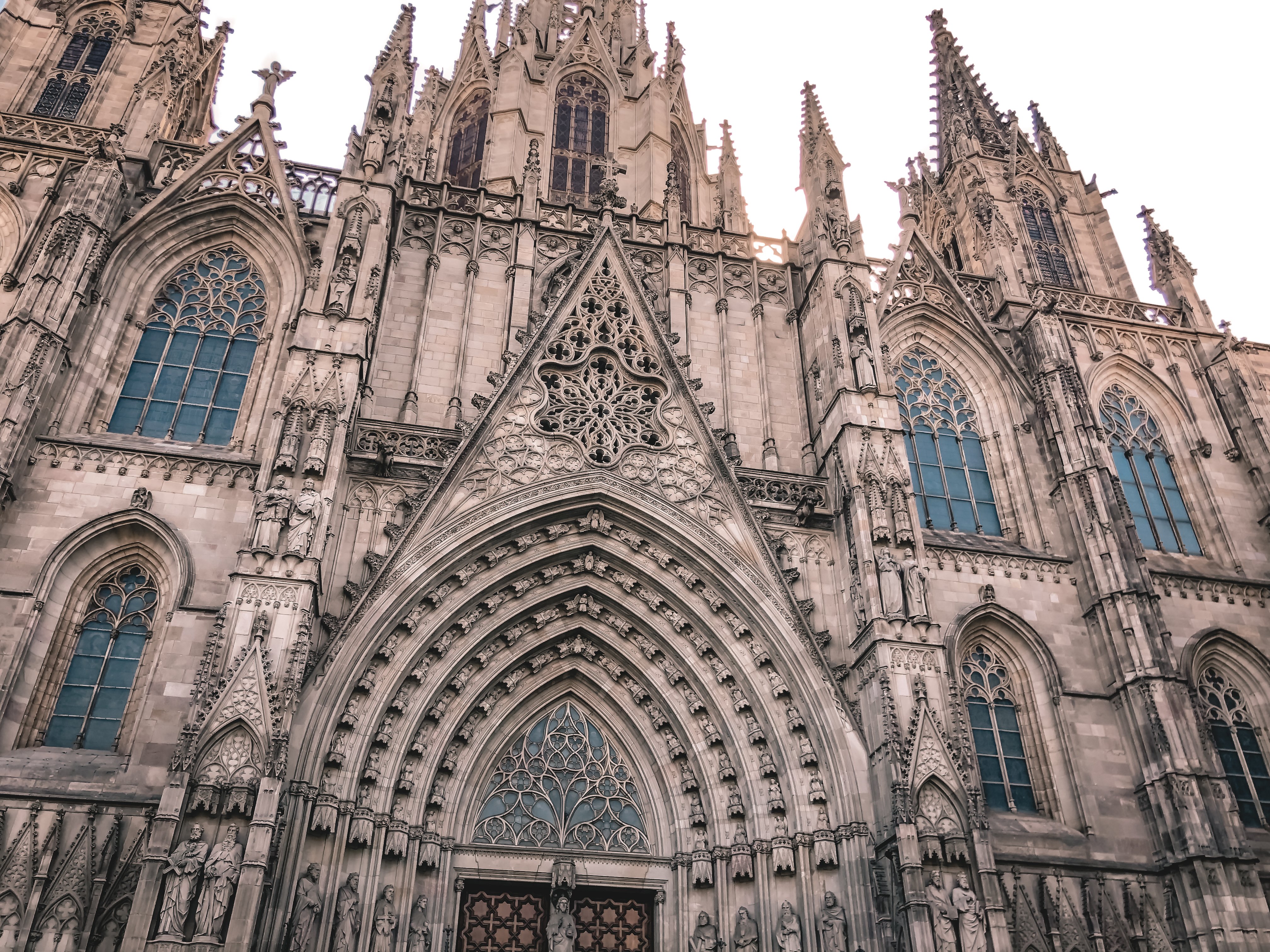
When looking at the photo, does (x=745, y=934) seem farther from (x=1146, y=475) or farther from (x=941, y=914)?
(x=1146, y=475)

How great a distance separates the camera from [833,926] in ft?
41.6

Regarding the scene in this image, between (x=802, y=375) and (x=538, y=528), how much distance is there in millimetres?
6468

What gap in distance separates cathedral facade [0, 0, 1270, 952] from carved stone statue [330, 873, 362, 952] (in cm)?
7

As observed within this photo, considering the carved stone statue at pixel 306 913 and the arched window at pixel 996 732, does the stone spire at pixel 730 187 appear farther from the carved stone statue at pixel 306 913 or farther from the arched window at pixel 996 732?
the carved stone statue at pixel 306 913

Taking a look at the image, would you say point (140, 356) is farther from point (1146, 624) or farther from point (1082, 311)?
point (1082, 311)

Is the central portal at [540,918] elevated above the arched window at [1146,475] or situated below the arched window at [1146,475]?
below

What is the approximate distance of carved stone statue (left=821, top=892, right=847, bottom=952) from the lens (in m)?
12.6

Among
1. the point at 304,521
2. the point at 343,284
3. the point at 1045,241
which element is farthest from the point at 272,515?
the point at 1045,241

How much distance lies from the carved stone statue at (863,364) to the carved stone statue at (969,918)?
804cm

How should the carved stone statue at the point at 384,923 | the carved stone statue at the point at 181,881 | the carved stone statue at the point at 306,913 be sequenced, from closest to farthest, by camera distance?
1. the carved stone statue at the point at 181,881
2. the carved stone statue at the point at 306,913
3. the carved stone statue at the point at 384,923

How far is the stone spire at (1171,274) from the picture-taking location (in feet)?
74.8

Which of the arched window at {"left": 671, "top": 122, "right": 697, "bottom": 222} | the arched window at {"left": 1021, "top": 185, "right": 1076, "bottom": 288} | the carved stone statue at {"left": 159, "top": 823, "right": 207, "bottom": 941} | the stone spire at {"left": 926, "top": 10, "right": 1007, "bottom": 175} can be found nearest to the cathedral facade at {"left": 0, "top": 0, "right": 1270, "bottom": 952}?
the carved stone statue at {"left": 159, "top": 823, "right": 207, "bottom": 941}

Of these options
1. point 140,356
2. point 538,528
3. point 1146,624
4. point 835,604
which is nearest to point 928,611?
point 835,604

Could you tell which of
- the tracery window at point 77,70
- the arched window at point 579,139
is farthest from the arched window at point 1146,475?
the tracery window at point 77,70
